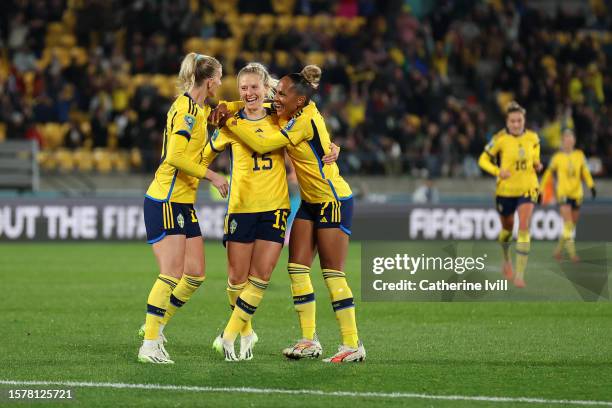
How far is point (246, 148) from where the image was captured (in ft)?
28.4

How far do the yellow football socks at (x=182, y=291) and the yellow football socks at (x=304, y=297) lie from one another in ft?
2.65

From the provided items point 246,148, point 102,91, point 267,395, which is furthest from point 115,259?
point 267,395

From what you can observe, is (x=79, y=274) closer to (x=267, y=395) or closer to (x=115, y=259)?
(x=115, y=259)

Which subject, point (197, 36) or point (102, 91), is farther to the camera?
point (197, 36)

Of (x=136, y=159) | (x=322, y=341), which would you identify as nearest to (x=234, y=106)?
(x=322, y=341)

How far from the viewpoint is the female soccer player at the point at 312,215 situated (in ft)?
28.1

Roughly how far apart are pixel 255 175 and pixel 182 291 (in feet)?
4.05

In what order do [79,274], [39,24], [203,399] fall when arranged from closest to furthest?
[203,399], [79,274], [39,24]

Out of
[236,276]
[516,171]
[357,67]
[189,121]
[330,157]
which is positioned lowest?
[236,276]

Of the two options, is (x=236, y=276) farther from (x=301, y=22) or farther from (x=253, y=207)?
(x=301, y=22)

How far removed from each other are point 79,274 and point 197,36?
12.5m

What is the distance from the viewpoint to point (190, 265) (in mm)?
9055

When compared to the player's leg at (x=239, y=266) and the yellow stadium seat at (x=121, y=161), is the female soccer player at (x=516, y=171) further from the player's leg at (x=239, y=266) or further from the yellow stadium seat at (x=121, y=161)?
the yellow stadium seat at (x=121, y=161)

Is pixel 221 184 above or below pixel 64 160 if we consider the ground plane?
above
